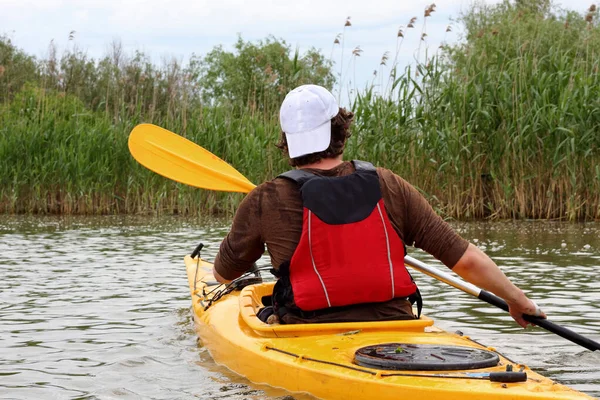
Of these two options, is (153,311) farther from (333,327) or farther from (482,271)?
(482,271)

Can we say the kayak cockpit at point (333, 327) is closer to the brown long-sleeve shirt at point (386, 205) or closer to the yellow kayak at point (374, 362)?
the yellow kayak at point (374, 362)

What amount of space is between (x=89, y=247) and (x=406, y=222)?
6.19 m

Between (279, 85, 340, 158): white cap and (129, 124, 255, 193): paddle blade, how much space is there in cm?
190

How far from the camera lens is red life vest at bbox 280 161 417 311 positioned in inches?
125

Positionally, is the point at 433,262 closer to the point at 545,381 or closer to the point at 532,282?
the point at 532,282

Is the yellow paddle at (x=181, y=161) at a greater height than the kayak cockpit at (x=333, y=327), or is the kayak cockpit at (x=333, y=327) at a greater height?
the yellow paddle at (x=181, y=161)

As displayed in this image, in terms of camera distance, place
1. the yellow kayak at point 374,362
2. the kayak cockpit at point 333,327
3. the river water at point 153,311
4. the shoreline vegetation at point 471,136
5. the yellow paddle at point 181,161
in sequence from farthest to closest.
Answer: the shoreline vegetation at point 471,136
the yellow paddle at point 181,161
the river water at point 153,311
the kayak cockpit at point 333,327
the yellow kayak at point 374,362

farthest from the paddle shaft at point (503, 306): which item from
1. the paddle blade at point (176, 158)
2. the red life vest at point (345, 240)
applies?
the paddle blade at point (176, 158)

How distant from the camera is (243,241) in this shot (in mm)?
3420

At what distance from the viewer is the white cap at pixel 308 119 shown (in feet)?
11.0

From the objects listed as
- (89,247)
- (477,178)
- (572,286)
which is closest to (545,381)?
(572,286)

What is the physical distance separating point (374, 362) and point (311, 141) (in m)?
0.89

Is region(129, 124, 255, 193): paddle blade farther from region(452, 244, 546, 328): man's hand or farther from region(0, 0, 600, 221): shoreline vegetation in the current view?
region(0, 0, 600, 221): shoreline vegetation

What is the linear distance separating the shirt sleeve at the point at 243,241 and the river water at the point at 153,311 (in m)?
0.47
